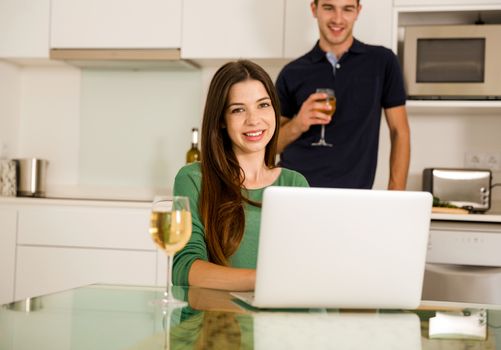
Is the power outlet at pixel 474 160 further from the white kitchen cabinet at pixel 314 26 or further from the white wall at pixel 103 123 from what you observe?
the white wall at pixel 103 123

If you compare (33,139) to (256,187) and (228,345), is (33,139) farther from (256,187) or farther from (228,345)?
(228,345)

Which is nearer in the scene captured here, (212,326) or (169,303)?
(212,326)

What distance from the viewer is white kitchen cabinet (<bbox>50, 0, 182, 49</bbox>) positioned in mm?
3375

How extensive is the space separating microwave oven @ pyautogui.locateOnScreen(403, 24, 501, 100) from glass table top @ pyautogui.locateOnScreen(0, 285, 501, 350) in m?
1.91

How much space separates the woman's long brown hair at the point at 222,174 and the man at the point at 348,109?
101 cm

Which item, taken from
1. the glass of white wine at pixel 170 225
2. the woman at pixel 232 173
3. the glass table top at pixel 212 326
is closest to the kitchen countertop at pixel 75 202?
the woman at pixel 232 173

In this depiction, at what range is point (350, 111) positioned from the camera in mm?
2895

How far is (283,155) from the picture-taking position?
2994 millimetres

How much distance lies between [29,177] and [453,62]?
2.12 meters

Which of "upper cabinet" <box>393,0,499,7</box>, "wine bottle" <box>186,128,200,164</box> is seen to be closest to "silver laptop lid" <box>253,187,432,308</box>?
"upper cabinet" <box>393,0,499,7</box>

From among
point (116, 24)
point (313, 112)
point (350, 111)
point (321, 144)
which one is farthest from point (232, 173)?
point (116, 24)

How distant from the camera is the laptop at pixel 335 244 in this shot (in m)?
1.13

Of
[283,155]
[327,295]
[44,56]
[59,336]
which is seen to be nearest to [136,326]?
[59,336]

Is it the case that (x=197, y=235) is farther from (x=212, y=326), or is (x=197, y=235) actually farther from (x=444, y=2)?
(x=444, y=2)
